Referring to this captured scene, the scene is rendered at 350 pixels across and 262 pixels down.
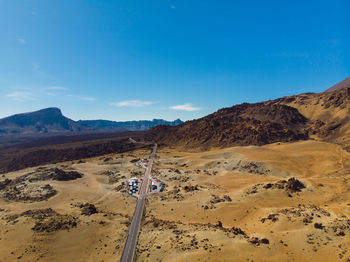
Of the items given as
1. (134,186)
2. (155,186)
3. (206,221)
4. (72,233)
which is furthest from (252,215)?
(134,186)

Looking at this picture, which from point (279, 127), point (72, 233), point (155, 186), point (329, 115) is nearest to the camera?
point (72, 233)

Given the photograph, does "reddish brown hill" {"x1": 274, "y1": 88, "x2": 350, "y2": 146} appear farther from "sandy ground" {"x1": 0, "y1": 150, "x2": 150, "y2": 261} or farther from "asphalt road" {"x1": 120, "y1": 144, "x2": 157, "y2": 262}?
"sandy ground" {"x1": 0, "y1": 150, "x2": 150, "y2": 261}

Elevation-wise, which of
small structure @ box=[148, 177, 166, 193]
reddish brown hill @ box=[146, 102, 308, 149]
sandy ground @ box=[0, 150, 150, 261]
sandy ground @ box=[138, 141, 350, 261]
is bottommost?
sandy ground @ box=[0, 150, 150, 261]

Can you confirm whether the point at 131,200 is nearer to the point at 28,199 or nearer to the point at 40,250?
the point at 40,250

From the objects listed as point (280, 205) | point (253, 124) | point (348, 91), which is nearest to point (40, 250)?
point (280, 205)

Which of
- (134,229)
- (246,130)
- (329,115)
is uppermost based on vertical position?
(329,115)

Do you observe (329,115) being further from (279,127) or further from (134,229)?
(134,229)

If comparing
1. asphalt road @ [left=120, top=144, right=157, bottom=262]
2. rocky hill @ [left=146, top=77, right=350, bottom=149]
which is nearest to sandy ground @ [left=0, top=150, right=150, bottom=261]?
asphalt road @ [left=120, top=144, right=157, bottom=262]
